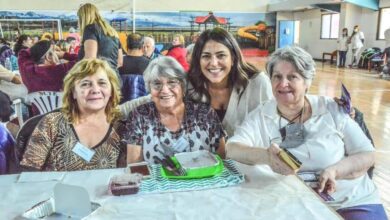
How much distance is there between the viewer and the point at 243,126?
67.6 inches

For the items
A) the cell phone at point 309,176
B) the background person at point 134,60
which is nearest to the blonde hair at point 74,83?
the cell phone at point 309,176

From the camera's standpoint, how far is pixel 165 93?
5.89 ft

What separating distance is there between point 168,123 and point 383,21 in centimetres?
1256

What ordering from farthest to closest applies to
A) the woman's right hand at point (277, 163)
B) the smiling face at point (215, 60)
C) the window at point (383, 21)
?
the window at point (383, 21)
the smiling face at point (215, 60)
the woman's right hand at point (277, 163)

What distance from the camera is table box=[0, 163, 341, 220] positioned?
116 cm

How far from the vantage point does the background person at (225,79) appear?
80.7 inches

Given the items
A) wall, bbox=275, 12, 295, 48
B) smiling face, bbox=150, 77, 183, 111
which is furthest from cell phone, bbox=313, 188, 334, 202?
wall, bbox=275, 12, 295, 48

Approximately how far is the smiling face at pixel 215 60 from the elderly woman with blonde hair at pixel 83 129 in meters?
0.50

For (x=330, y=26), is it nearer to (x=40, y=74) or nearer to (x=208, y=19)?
(x=208, y=19)

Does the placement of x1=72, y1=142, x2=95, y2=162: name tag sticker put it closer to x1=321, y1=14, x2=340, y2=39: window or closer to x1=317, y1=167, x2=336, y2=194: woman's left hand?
x1=317, y1=167, x2=336, y2=194: woman's left hand

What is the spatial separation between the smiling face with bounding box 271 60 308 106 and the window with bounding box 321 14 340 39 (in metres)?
14.0

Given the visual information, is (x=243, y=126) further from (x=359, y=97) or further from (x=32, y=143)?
(x=359, y=97)

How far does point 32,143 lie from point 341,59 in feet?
43.1

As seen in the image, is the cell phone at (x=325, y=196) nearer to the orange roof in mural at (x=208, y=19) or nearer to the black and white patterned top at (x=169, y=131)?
the black and white patterned top at (x=169, y=131)
